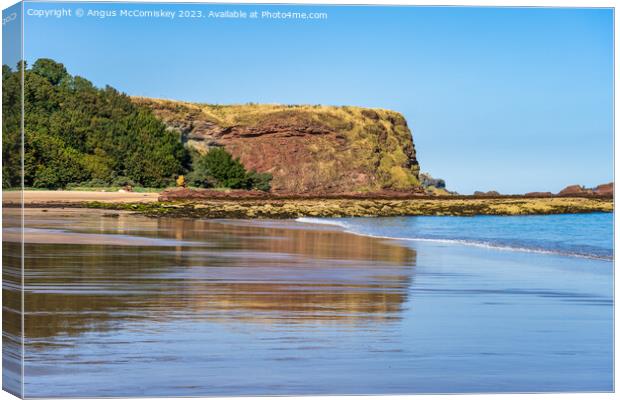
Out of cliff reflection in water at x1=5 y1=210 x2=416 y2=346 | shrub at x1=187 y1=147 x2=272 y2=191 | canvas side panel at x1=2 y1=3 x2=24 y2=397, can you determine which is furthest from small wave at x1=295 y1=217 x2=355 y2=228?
canvas side panel at x1=2 y1=3 x2=24 y2=397

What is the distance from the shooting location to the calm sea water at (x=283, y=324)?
6340mm

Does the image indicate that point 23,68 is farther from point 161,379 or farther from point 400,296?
point 400,296

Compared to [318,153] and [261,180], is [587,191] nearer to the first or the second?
[318,153]

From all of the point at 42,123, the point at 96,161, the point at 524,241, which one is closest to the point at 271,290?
the point at 96,161

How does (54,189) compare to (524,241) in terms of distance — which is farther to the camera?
(524,241)

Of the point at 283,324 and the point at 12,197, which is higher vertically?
the point at 12,197

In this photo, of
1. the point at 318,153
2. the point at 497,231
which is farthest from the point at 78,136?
the point at 497,231

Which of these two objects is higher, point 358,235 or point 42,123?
point 42,123

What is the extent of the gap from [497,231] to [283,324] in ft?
45.6

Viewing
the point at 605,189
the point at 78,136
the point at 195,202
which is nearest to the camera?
the point at 605,189

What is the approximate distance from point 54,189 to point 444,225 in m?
14.9

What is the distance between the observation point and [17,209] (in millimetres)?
6363

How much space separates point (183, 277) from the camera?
33.4 ft

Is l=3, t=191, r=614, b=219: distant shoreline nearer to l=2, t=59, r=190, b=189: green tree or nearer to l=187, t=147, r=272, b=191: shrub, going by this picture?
l=2, t=59, r=190, b=189: green tree
